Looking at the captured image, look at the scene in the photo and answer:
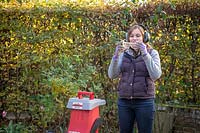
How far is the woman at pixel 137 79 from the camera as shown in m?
3.35

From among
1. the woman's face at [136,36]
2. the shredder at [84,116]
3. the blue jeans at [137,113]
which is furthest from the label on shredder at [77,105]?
the woman's face at [136,36]

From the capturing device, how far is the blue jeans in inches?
133

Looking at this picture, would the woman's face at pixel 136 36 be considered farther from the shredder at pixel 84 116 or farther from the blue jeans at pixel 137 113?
the shredder at pixel 84 116

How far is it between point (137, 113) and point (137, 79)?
0.32 m

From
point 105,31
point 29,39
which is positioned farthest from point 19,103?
point 105,31

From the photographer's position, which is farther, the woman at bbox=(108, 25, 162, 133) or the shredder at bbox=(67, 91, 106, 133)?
the shredder at bbox=(67, 91, 106, 133)

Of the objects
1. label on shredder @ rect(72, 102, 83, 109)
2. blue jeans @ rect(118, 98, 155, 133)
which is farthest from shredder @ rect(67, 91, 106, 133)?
blue jeans @ rect(118, 98, 155, 133)

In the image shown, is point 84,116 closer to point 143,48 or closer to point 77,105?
point 77,105

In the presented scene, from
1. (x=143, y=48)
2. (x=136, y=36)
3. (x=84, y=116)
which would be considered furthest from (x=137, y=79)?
(x=84, y=116)

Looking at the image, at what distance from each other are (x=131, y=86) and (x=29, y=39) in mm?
2010

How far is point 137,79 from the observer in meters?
3.39

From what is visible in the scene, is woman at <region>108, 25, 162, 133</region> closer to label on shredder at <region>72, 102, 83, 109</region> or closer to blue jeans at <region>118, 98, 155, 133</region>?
blue jeans at <region>118, 98, 155, 133</region>

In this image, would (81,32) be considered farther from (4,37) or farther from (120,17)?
(4,37)

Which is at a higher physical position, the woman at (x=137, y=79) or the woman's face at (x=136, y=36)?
the woman's face at (x=136, y=36)
